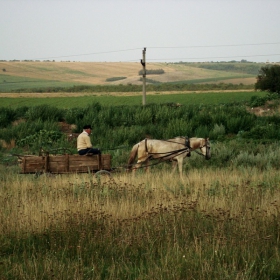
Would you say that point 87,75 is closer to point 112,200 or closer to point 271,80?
point 271,80

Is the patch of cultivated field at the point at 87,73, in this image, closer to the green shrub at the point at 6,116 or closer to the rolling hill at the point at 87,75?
the rolling hill at the point at 87,75

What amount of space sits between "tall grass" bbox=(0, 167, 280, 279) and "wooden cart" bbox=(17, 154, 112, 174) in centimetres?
299

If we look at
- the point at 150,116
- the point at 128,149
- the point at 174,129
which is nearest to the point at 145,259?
the point at 128,149

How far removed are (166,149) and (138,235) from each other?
8.46m

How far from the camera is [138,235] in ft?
24.7

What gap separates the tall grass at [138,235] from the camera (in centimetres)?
656

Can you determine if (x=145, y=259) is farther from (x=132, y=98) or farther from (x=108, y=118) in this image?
(x=132, y=98)

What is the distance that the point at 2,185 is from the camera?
40.2ft

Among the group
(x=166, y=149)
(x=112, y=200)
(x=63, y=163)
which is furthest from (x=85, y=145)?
(x=112, y=200)

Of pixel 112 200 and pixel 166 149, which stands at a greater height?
pixel 112 200

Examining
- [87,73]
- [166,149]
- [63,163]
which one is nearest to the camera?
[63,163]

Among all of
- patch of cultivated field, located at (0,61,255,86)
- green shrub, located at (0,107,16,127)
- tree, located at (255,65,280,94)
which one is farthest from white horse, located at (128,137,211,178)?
patch of cultivated field, located at (0,61,255,86)

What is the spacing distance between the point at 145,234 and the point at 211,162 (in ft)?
37.5

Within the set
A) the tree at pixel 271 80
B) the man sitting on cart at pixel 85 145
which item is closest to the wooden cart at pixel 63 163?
the man sitting on cart at pixel 85 145
